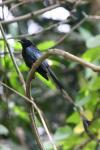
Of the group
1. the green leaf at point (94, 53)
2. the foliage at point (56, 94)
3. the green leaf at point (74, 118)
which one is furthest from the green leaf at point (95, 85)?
the green leaf at point (74, 118)

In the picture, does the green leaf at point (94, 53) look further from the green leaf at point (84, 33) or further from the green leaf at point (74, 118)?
the green leaf at point (84, 33)

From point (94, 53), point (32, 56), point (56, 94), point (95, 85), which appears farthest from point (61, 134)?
point (56, 94)

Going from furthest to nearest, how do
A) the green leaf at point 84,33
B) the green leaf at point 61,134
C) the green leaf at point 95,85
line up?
the green leaf at point 84,33 < the green leaf at point 61,134 < the green leaf at point 95,85

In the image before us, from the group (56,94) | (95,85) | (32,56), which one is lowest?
(56,94)

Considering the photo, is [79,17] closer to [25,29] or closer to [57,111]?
[25,29]

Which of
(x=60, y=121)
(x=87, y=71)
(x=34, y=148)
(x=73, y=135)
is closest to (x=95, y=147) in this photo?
(x=73, y=135)

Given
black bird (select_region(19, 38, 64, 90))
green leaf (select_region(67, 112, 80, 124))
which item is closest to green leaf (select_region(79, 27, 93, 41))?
green leaf (select_region(67, 112, 80, 124))

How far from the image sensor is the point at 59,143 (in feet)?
9.55

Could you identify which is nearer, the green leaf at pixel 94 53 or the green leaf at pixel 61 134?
the green leaf at pixel 94 53

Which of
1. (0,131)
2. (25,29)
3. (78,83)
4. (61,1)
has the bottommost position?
(78,83)

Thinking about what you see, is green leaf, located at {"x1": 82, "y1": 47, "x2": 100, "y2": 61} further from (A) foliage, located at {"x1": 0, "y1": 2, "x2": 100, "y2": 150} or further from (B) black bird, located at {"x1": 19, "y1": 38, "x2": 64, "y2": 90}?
(B) black bird, located at {"x1": 19, "y1": 38, "x2": 64, "y2": 90}

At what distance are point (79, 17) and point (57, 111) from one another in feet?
4.27

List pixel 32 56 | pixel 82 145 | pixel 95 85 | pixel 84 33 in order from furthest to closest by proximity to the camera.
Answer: pixel 84 33 < pixel 82 145 < pixel 95 85 < pixel 32 56

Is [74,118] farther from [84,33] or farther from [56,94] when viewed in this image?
[56,94]
